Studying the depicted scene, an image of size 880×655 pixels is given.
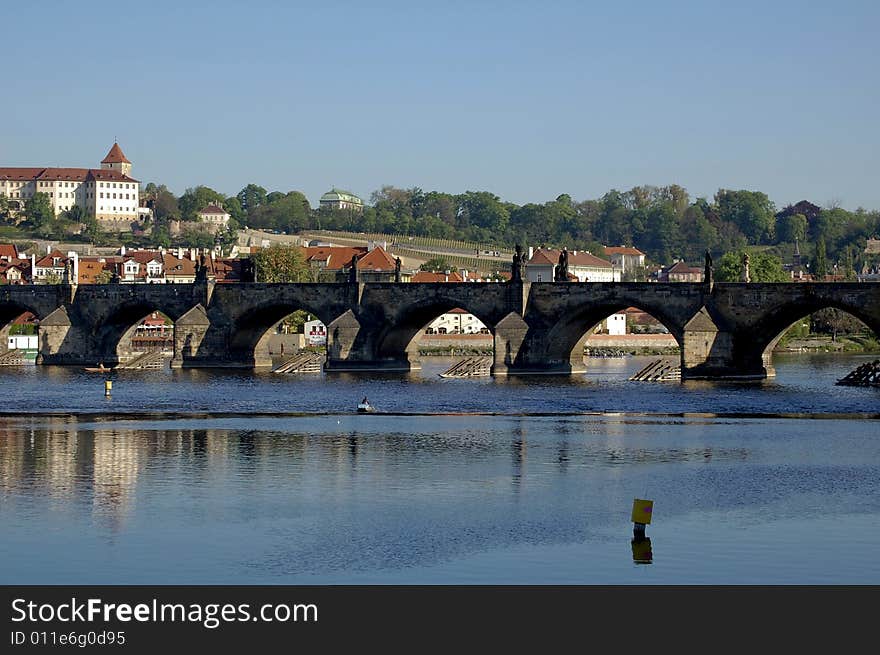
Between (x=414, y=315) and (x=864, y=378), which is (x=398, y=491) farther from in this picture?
(x=414, y=315)

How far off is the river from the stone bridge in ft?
45.2

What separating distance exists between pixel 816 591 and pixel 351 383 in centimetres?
6086

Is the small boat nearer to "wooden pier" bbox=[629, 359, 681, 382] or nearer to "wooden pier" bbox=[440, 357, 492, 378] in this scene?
"wooden pier" bbox=[440, 357, 492, 378]

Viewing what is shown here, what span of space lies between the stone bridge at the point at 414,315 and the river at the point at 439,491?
13.8 meters

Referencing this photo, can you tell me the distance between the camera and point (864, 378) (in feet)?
284

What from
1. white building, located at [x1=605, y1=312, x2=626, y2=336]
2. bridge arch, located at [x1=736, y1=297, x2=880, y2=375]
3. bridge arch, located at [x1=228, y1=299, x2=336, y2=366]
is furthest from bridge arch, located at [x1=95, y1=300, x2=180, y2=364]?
white building, located at [x1=605, y1=312, x2=626, y2=336]

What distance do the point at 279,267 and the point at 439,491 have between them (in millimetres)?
120221

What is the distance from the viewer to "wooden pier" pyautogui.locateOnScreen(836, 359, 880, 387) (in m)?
85.8

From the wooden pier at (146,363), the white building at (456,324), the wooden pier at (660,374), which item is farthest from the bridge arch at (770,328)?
the white building at (456,324)

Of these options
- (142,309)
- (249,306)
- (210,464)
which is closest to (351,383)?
(249,306)

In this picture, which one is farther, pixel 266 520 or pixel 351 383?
pixel 351 383

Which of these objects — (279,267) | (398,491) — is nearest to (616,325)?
(279,267)

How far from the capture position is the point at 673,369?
9650 cm

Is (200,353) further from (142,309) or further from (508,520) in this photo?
(508,520)
